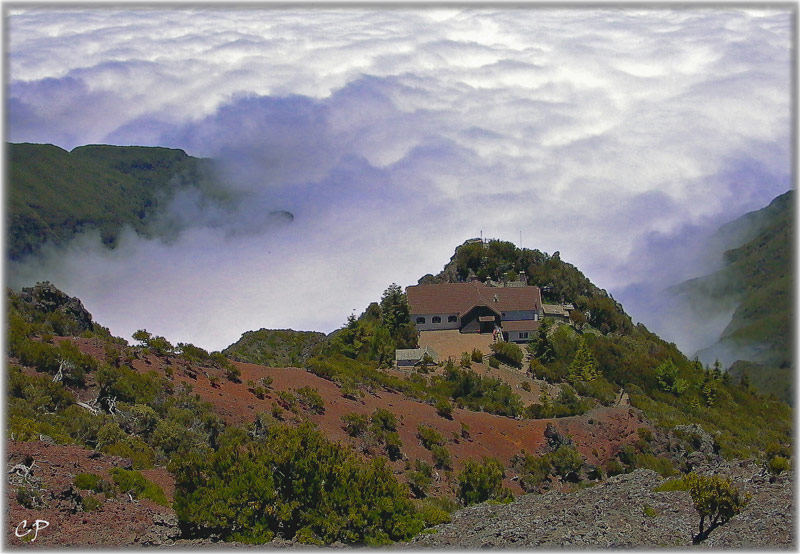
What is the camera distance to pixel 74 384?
1956 cm

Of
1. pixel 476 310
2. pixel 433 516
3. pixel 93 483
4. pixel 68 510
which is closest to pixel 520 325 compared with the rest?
pixel 476 310

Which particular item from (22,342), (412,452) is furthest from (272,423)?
(22,342)

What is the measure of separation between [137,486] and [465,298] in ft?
91.3

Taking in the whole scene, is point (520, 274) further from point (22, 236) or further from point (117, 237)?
point (117, 237)

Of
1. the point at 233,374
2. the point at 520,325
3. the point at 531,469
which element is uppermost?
the point at 233,374

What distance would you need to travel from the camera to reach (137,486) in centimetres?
1505

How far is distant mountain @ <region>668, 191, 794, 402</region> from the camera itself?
72.8 meters

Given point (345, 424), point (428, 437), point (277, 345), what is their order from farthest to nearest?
point (277, 345) → point (428, 437) → point (345, 424)

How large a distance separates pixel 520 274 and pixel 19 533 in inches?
1425

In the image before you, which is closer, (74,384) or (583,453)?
(74,384)

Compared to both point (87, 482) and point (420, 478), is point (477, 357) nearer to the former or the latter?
point (420, 478)

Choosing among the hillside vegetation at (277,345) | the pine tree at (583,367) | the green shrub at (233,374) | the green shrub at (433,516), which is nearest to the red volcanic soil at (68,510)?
the green shrub at (433,516)

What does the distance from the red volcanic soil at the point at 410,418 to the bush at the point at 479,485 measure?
1.72 feet

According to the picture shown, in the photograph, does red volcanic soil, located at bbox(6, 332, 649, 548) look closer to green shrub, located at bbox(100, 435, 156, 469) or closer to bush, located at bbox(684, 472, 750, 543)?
green shrub, located at bbox(100, 435, 156, 469)
